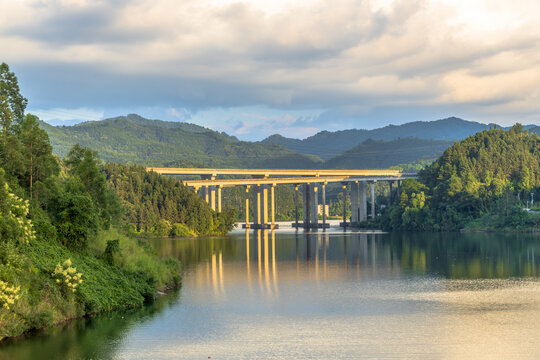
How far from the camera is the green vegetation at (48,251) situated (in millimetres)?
37562

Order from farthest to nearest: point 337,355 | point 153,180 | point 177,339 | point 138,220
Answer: point 153,180, point 138,220, point 177,339, point 337,355

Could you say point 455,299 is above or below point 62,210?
below

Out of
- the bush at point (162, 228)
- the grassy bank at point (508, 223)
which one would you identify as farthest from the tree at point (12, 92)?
the grassy bank at point (508, 223)

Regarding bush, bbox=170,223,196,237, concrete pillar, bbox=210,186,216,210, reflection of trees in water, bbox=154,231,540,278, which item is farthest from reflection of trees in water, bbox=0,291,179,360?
concrete pillar, bbox=210,186,216,210

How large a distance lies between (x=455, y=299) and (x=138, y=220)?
101m

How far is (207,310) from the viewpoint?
45.4 m

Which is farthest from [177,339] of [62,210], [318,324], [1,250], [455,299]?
[455,299]

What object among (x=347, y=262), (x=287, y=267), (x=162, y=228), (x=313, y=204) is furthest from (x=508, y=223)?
(x=287, y=267)

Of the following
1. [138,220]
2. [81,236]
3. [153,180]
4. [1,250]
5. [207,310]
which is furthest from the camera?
[153,180]

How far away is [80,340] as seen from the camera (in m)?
35.9

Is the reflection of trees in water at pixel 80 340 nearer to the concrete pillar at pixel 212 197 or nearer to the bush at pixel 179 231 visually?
the bush at pixel 179 231

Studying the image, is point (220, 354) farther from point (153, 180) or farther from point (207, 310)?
point (153, 180)

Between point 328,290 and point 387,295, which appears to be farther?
point 328,290

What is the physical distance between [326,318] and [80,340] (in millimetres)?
14049
